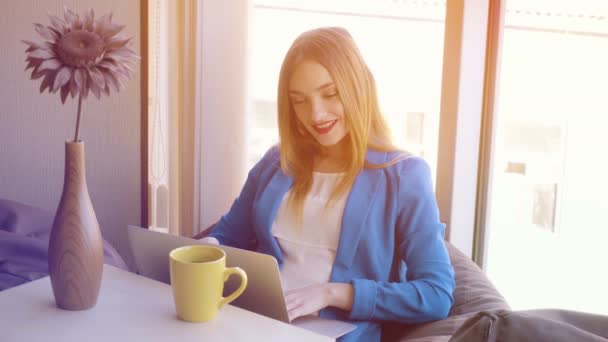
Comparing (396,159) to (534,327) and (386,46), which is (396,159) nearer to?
(534,327)

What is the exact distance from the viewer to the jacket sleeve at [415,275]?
96 cm

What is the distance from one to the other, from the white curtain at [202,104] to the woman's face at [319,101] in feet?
2.25

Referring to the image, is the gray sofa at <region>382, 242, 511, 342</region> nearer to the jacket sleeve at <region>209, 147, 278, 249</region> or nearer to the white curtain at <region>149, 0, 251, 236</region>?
the jacket sleeve at <region>209, 147, 278, 249</region>

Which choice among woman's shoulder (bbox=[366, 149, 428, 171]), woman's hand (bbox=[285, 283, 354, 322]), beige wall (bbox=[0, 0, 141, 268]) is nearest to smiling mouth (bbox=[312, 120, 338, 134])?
woman's shoulder (bbox=[366, 149, 428, 171])

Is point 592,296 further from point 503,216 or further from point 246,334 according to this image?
point 246,334

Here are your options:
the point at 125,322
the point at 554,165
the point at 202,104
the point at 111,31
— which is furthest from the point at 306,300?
the point at 554,165

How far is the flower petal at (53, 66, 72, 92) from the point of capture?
2.30ft

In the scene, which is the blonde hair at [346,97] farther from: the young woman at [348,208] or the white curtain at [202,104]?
the white curtain at [202,104]

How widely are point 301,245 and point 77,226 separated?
0.53 meters

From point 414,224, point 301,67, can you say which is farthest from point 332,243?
point 301,67

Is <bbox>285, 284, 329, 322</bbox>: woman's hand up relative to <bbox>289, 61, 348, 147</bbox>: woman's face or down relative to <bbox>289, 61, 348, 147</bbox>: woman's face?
down

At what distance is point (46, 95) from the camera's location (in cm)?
165

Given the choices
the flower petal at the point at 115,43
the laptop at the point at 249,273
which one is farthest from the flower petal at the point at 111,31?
the laptop at the point at 249,273

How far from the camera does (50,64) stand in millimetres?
706
